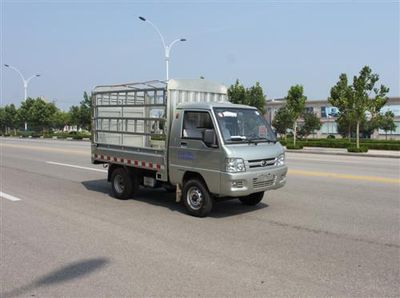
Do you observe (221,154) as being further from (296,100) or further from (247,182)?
(296,100)

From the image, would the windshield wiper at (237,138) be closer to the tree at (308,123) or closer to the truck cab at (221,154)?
the truck cab at (221,154)

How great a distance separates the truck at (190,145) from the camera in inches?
314

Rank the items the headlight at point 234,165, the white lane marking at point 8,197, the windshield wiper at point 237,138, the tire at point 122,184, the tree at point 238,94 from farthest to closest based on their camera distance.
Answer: the tree at point 238,94 → the white lane marking at point 8,197 → the tire at point 122,184 → the windshield wiper at point 237,138 → the headlight at point 234,165

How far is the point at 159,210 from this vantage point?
904 centimetres

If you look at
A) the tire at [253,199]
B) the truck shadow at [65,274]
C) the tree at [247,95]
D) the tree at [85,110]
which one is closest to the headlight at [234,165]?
the tire at [253,199]

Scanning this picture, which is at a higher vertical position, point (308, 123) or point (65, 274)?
point (308, 123)

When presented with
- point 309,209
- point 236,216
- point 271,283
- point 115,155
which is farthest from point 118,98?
point 271,283

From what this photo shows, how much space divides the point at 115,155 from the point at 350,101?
25.9 metres

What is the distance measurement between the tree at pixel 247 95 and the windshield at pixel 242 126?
34.1 meters

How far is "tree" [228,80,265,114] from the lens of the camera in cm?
4375

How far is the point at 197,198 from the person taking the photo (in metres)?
8.39

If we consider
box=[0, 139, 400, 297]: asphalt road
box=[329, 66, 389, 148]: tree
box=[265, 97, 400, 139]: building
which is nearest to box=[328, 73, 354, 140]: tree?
box=[329, 66, 389, 148]: tree

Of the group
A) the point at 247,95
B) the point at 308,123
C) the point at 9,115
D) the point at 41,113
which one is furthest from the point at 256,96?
the point at 9,115

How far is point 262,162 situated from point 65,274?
4172 millimetres
